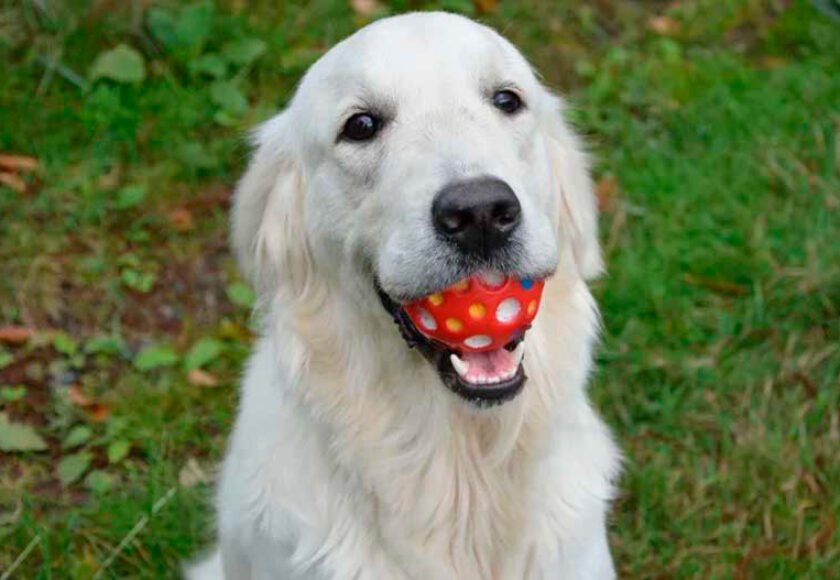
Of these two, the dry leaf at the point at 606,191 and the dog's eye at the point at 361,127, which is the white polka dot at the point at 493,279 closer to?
the dog's eye at the point at 361,127

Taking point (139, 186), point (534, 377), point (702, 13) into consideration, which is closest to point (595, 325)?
point (534, 377)

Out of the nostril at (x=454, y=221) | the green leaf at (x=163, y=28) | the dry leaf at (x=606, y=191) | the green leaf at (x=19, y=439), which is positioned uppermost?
the nostril at (x=454, y=221)

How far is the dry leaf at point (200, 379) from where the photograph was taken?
4.61 meters

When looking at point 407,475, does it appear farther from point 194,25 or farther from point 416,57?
point 194,25

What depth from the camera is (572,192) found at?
3.39 meters

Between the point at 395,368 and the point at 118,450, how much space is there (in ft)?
4.93

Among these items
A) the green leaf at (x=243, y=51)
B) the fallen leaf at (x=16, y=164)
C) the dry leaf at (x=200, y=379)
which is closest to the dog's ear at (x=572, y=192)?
the dry leaf at (x=200, y=379)

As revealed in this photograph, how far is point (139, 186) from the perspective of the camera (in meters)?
5.31

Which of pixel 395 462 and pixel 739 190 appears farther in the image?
pixel 739 190

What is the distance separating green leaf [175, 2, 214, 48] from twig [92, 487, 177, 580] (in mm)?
2203

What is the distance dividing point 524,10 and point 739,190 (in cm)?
139

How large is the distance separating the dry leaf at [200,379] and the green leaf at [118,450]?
32cm

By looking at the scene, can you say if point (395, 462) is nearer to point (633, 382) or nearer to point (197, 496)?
point (197, 496)

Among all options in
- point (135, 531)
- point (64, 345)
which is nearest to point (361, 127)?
point (135, 531)
